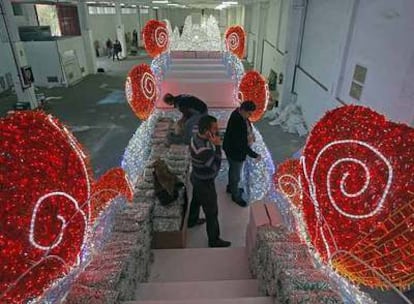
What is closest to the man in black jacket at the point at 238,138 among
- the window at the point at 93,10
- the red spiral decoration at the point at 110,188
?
the red spiral decoration at the point at 110,188

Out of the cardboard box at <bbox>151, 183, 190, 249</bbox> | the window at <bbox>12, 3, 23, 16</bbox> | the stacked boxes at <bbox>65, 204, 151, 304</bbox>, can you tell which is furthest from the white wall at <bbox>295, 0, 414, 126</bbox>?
the window at <bbox>12, 3, 23, 16</bbox>

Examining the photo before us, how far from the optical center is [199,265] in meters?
2.71

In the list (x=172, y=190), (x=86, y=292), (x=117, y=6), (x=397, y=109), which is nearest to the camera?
(x=86, y=292)

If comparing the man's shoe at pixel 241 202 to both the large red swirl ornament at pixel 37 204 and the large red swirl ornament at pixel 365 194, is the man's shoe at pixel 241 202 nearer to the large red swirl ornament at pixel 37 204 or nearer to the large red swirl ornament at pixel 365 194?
the large red swirl ornament at pixel 365 194

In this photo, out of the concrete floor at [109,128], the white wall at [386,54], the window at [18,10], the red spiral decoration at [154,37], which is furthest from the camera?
the window at [18,10]

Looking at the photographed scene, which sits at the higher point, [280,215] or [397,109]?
[397,109]

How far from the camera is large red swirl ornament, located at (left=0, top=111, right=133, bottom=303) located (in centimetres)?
130

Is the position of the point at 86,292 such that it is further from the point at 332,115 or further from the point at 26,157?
the point at 332,115

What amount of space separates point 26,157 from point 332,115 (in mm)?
1615

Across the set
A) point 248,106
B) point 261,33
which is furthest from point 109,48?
point 248,106

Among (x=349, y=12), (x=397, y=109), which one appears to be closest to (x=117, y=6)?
(x=349, y=12)

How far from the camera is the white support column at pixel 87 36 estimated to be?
13.2 metres

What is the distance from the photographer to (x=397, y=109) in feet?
13.0

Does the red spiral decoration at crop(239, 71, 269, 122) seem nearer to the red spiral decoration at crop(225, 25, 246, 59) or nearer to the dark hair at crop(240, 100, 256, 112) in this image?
the dark hair at crop(240, 100, 256, 112)
